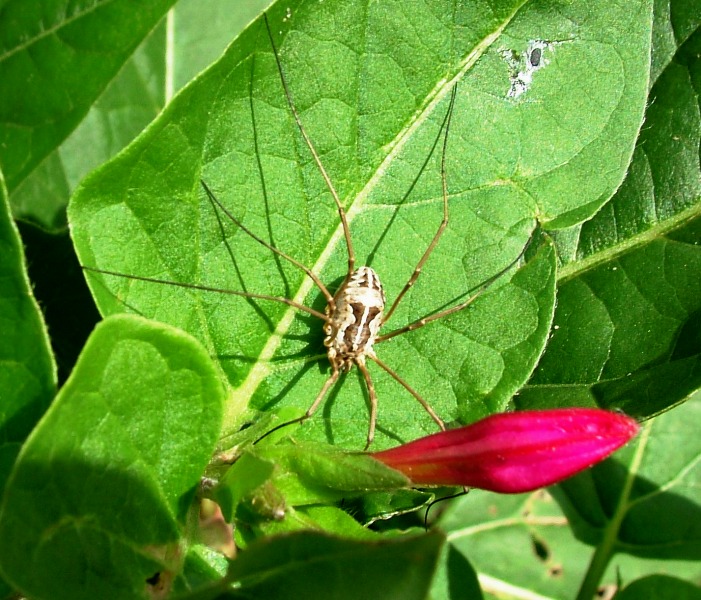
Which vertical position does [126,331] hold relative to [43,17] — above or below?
below

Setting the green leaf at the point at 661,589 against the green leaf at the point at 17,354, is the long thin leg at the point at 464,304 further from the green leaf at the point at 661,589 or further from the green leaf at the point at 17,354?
the green leaf at the point at 661,589

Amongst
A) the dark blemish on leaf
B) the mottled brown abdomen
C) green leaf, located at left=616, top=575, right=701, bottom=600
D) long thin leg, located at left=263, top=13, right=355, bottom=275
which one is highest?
long thin leg, located at left=263, top=13, right=355, bottom=275

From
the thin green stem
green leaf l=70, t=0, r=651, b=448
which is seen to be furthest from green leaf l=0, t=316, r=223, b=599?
the thin green stem

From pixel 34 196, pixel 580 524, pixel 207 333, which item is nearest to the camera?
pixel 207 333

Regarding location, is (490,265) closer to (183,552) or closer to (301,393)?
(301,393)

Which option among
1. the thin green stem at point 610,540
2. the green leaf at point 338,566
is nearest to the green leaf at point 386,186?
the green leaf at point 338,566

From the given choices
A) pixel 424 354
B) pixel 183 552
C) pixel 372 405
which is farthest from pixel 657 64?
pixel 183 552

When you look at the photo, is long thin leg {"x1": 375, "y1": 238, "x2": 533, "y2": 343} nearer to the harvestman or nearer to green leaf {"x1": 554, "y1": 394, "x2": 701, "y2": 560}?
the harvestman
